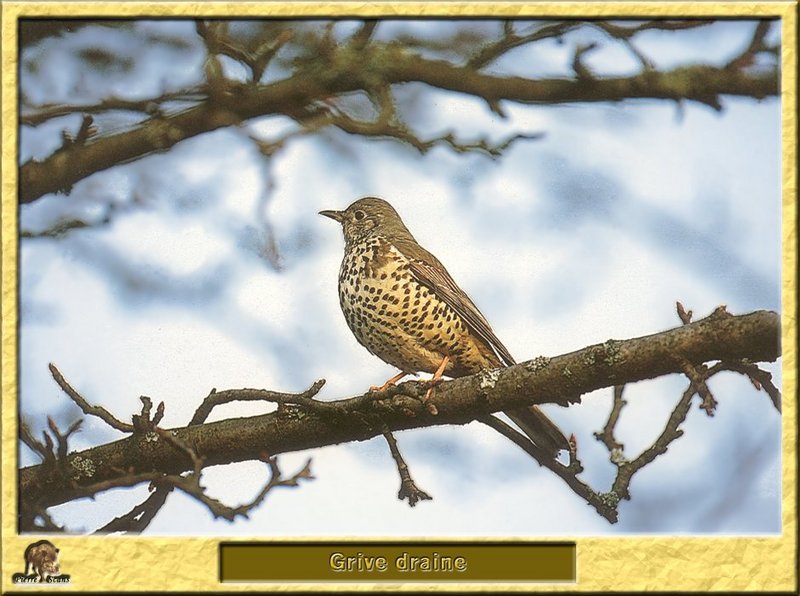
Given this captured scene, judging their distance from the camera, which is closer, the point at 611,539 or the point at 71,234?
the point at 611,539

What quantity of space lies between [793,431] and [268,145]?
68.7 inches

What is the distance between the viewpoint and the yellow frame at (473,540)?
252 cm

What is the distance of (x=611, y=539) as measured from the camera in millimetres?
2535

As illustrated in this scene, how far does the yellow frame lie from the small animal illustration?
0.02 m

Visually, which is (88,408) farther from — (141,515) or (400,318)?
(400,318)

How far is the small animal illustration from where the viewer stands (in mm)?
2576

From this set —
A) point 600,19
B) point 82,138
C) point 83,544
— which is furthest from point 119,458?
point 600,19

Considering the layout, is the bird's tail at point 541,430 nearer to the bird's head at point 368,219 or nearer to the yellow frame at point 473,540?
the yellow frame at point 473,540

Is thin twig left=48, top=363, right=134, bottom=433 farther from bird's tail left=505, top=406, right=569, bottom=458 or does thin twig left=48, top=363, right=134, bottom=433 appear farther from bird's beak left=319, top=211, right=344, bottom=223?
bird's tail left=505, top=406, right=569, bottom=458

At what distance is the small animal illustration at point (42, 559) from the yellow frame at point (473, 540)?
0.02 m

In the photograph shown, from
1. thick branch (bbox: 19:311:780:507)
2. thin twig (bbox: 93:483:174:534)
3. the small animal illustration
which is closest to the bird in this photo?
thick branch (bbox: 19:311:780:507)

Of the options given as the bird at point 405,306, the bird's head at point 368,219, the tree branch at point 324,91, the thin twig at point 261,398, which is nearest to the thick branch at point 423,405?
the thin twig at point 261,398

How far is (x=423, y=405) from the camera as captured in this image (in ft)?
8.49

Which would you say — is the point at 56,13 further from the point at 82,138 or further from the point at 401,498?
the point at 401,498
